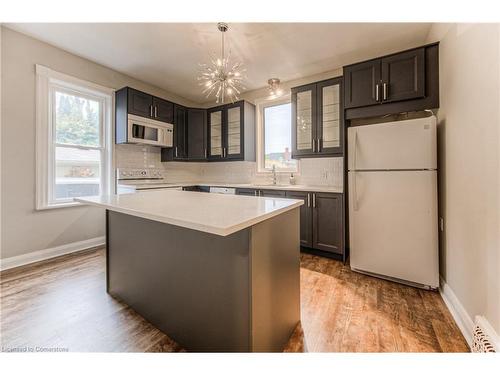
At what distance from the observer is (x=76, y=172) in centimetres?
309

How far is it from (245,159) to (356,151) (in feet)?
6.44

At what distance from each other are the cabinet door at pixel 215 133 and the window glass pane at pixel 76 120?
5.90 ft

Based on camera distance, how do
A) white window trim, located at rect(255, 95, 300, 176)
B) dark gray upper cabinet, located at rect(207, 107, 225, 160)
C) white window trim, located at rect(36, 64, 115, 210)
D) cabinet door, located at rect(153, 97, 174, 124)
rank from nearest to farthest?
white window trim, located at rect(36, 64, 115, 210) < cabinet door, located at rect(153, 97, 174, 124) < white window trim, located at rect(255, 95, 300, 176) < dark gray upper cabinet, located at rect(207, 107, 225, 160)

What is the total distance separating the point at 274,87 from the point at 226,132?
45.5 inches

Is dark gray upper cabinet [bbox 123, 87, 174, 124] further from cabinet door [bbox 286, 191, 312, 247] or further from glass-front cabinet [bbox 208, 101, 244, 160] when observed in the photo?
cabinet door [bbox 286, 191, 312, 247]

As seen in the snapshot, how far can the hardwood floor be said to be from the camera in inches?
54.9

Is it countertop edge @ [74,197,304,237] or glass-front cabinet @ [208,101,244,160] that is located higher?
glass-front cabinet @ [208,101,244,160]

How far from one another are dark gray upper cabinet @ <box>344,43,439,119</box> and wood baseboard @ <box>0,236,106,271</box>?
3.88m

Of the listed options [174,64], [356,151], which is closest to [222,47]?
[174,64]

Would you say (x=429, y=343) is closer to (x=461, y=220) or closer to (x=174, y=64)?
(x=461, y=220)

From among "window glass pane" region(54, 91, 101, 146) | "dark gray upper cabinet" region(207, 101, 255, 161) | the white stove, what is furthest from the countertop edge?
"dark gray upper cabinet" region(207, 101, 255, 161)

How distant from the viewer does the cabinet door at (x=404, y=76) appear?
2180mm

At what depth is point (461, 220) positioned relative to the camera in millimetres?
1656

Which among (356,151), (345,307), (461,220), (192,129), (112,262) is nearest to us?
(461,220)
